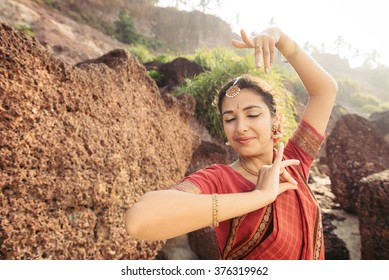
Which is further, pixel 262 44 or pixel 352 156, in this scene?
pixel 352 156

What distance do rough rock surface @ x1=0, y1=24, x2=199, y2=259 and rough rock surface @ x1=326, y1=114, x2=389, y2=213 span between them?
2.43m

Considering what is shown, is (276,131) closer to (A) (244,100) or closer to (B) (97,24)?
(A) (244,100)

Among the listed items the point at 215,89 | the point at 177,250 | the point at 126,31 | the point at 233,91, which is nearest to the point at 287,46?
the point at 233,91

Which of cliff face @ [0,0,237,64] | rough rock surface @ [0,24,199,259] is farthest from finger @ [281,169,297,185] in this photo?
cliff face @ [0,0,237,64]

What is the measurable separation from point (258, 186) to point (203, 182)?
7.8 inches

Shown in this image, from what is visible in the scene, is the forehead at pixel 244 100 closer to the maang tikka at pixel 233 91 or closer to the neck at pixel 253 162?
the maang tikka at pixel 233 91

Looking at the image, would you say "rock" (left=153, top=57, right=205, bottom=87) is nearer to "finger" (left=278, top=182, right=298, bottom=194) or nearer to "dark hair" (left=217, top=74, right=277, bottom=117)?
"dark hair" (left=217, top=74, right=277, bottom=117)

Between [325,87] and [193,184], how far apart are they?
0.86 meters

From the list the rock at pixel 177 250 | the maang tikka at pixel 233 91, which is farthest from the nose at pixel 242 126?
the rock at pixel 177 250

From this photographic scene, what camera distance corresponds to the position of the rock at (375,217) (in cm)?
243

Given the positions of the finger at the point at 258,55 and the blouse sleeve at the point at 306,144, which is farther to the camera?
the blouse sleeve at the point at 306,144

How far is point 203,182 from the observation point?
103 cm

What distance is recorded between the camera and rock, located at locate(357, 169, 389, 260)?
243 centimetres

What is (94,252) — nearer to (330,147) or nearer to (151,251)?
(151,251)
